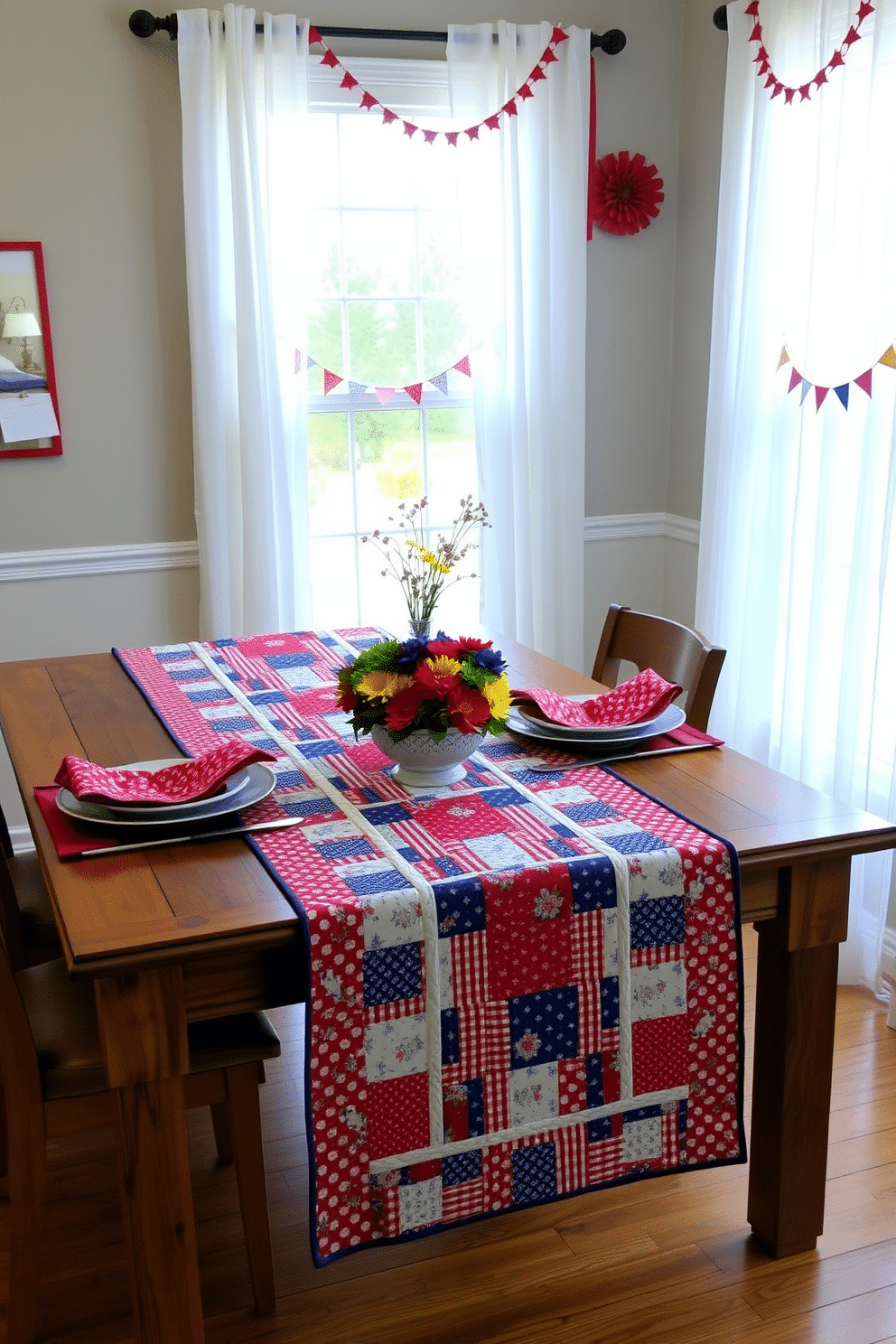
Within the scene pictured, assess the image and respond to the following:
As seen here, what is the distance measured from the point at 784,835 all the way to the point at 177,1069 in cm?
88

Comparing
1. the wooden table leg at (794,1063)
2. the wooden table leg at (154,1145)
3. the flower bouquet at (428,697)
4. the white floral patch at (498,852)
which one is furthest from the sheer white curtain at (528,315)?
the wooden table leg at (154,1145)

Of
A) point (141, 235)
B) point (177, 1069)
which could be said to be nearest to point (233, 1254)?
point (177, 1069)

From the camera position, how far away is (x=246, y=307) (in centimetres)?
343

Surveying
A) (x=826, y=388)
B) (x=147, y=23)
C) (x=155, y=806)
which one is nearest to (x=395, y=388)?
(x=147, y=23)

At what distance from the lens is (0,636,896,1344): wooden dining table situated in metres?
1.55

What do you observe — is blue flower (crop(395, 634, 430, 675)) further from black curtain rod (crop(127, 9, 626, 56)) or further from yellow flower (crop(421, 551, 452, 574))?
black curtain rod (crop(127, 9, 626, 56))

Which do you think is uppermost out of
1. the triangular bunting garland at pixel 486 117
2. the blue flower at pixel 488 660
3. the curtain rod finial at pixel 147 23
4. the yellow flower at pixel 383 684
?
the curtain rod finial at pixel 147 23

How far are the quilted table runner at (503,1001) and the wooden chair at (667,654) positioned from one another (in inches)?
21.7

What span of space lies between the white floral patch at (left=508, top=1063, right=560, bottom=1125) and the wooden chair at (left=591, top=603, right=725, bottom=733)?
32.3 inches

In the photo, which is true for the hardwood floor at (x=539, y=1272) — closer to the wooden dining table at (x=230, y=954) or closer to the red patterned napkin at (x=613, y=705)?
the wooden dining table at (x=230, y=954)

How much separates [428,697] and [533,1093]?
0.57m

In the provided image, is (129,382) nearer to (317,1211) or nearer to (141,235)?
(141,235)

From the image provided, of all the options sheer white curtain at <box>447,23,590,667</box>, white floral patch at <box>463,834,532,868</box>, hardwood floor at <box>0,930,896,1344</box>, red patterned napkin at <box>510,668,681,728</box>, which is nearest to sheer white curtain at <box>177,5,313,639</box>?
sheer white curtain at <box>447,23,590,667</box>

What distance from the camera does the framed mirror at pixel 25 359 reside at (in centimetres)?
337
